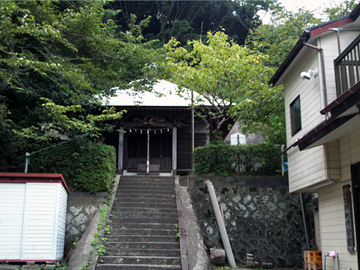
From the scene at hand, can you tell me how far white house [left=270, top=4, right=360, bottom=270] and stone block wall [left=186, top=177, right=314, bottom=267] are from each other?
315 cm

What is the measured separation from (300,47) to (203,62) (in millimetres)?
5913

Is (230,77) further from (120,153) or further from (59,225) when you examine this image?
(59,225)

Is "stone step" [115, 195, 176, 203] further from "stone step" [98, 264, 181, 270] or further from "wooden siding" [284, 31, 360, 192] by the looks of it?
"wooden siding" [284, 31, 360, 192]

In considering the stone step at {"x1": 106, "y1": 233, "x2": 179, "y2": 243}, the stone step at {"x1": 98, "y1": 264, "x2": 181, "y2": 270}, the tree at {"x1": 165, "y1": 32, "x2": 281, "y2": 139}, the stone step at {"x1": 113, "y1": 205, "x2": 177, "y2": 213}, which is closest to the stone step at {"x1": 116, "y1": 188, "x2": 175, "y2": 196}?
the stone step at {"x1": 113, "y1": 205, "x2": 177, "y2": 213}

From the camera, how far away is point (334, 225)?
8688mm

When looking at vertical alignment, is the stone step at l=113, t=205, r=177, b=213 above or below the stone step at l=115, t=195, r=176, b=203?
below

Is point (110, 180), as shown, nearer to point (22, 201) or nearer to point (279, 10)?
point (22, 201)

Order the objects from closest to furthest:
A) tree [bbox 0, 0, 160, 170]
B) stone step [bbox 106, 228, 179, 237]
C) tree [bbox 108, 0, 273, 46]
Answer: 1. stone step [bbox 106, 228, 179, 237]
2. tree [bbox 0, 0, 160, 170]
3. tree [bbox 108, 0, 273, 46]

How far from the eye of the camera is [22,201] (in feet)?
32.9

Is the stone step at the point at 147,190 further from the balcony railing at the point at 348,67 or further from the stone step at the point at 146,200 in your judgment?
the balcony railing at the point at 348,67

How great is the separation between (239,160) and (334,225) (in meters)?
6.19

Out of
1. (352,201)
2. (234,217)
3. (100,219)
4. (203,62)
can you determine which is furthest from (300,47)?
(100,219)

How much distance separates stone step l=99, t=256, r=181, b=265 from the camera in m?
9.97

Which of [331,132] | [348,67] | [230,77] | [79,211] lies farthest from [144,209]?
[348,67]
